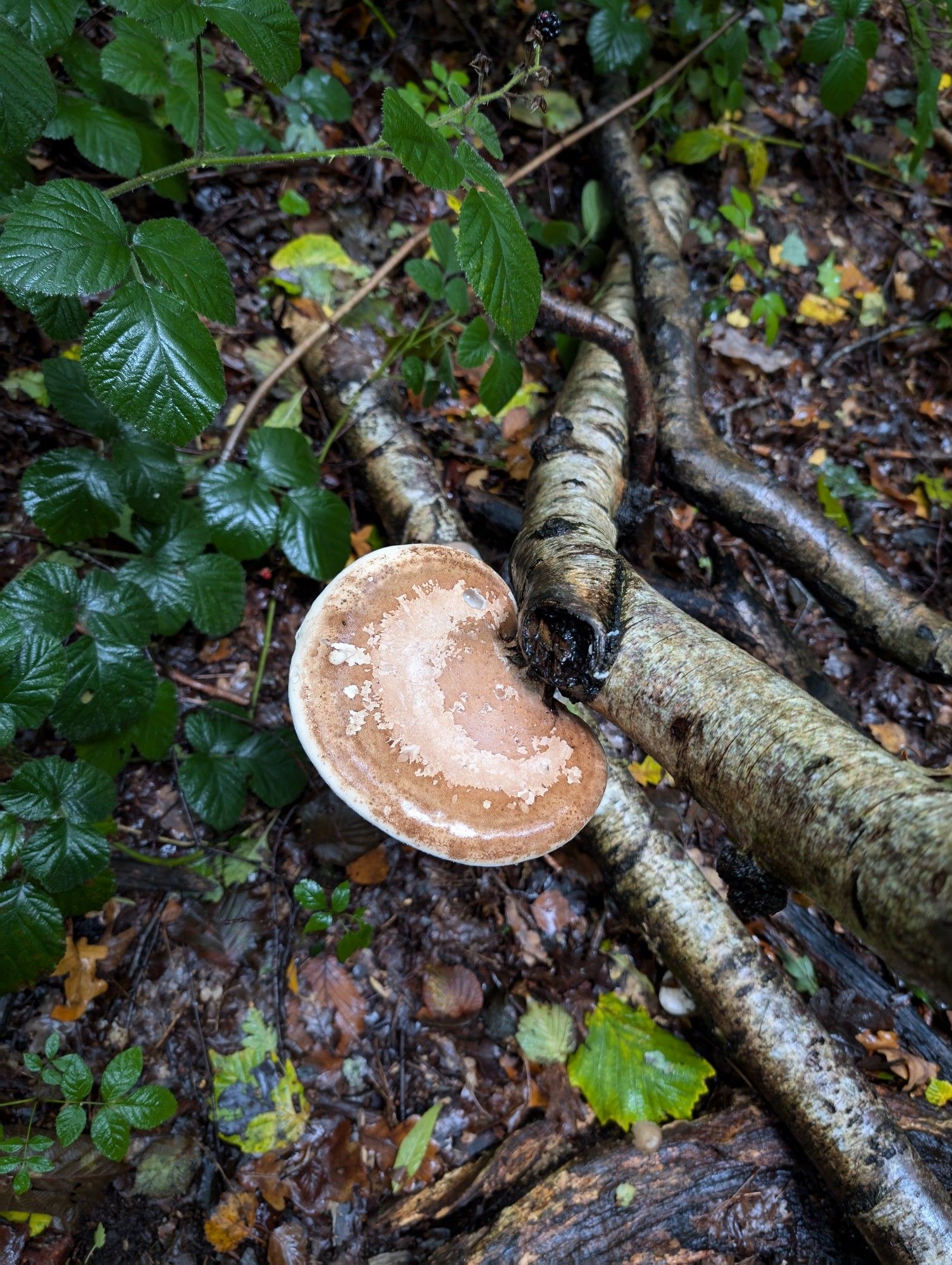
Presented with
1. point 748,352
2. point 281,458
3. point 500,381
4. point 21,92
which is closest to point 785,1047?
point 500,381

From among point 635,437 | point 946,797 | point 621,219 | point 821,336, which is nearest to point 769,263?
point 821,336

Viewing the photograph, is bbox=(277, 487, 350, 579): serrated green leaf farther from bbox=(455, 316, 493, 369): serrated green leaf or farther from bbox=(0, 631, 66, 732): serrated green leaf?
bbox=(0, 631, 66, 732): serrated green leaf

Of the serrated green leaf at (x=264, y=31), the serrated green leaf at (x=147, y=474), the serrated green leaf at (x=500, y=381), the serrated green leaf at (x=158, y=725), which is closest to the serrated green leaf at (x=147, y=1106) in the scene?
the serrated green leaf at (x=158, y=725)

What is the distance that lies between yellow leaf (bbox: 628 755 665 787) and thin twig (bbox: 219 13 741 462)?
251 cm

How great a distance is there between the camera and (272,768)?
3047 millimetres

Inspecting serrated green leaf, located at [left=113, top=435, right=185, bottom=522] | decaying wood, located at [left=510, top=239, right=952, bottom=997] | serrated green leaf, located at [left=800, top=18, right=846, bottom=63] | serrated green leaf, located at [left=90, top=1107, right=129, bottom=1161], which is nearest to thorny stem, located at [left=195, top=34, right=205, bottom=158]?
serrated green leaf, located at [left=113, top=435, right=185, bottom=522]

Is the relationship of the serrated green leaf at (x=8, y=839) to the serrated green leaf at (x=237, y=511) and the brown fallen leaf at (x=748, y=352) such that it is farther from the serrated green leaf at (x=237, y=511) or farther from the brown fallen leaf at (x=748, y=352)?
the brown fallen leaf at (x=748, y=352)

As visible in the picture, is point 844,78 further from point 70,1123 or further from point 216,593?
point 70,1123

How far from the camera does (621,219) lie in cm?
489

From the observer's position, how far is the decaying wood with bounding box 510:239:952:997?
1.31 meters

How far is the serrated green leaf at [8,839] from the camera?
2.14m

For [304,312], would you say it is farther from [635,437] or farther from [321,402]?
[635,437]

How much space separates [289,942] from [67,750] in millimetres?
1218

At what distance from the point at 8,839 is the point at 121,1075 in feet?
3.10
